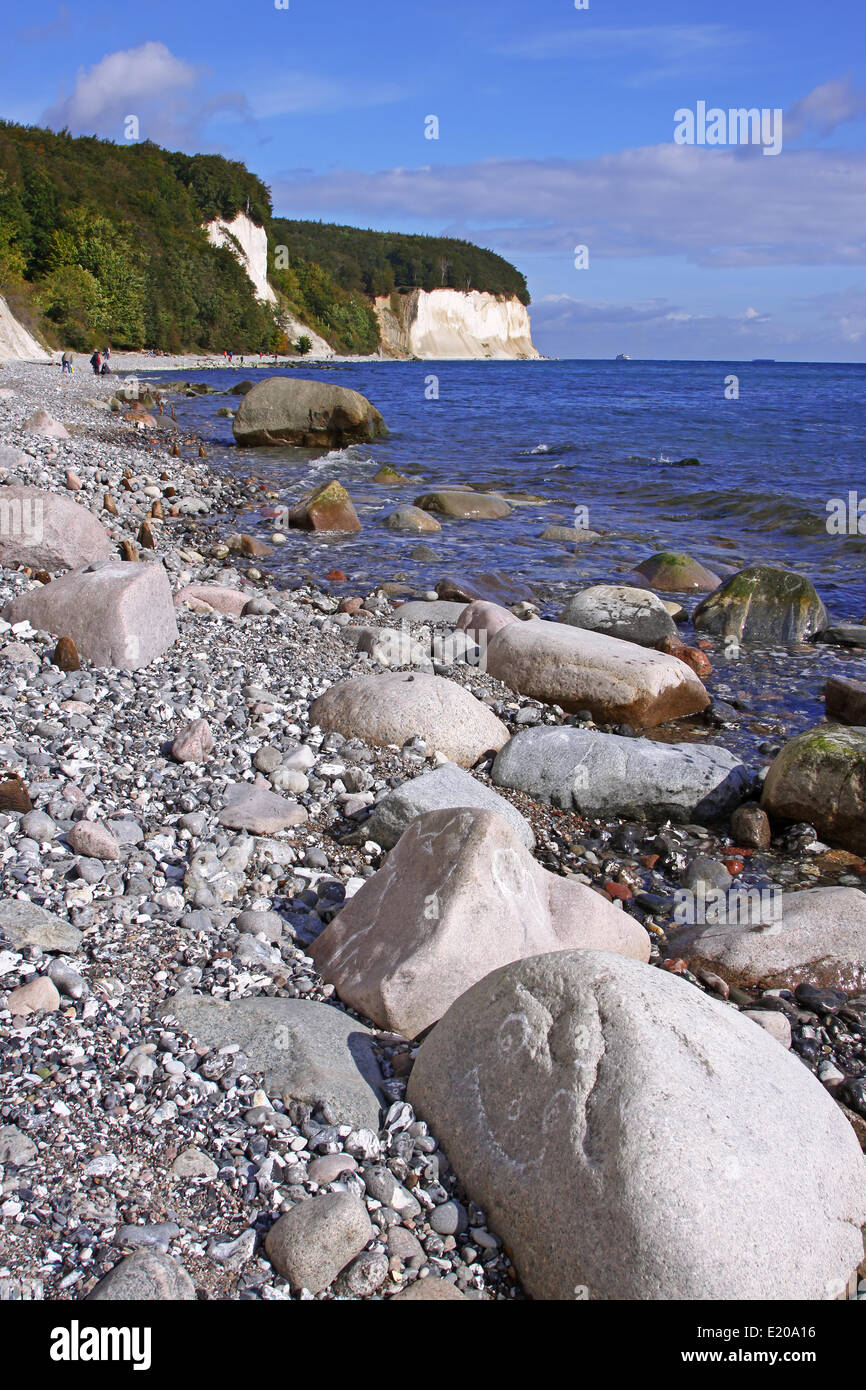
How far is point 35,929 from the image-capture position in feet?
11.0

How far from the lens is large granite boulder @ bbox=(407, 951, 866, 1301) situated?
7.48 feet

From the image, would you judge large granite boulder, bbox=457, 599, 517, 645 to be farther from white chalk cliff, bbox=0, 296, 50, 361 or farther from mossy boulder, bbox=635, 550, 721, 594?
white chalk cliff, bbox=0, 296, 50, 361

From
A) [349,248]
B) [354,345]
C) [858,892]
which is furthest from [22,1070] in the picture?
[349,248]

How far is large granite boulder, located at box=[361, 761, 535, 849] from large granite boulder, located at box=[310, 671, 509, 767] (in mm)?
987

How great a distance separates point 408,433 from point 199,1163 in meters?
28.2

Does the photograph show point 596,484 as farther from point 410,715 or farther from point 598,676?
point 410,715

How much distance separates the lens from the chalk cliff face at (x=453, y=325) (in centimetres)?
11119

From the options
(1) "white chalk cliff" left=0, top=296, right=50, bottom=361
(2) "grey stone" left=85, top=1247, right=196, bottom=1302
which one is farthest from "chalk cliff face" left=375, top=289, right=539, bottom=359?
(2) "grey stone" left=85, top=1247, right=196, bottom=1302

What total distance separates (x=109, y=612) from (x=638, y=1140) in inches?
197

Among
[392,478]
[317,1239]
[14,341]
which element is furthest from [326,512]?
[14,341]

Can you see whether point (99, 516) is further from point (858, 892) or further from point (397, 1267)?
point (397, 1267)

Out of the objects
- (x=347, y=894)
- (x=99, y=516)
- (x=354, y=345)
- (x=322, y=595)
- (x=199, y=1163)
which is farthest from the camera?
(x=354, y=345)

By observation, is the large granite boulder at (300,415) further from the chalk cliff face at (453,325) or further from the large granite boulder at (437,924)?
the chalk cliff face at (453,325)

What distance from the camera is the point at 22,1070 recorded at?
2.78 m
